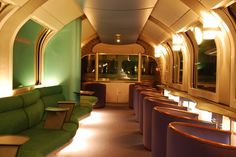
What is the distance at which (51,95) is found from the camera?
24.7 feet

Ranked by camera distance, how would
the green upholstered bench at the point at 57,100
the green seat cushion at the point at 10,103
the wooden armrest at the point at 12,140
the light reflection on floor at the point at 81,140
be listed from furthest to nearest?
the green upholstered bench at the point at 57,100
the light reflection on floor at the point at 81,140
the green seat cushion at the point at 10,103
the wooden armrest at the point at 12,140

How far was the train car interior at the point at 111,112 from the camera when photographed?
3920mm

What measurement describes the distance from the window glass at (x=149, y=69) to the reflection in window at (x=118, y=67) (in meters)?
0.32

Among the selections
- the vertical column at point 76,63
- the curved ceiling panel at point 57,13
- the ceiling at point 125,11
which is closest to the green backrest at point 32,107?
the ceiling at point 125,11

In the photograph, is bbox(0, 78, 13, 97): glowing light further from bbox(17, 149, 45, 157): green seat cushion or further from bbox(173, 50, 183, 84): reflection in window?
bbox(173, 50, 183, 84): reflection in window

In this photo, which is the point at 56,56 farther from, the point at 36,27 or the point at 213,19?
the point at 213,19

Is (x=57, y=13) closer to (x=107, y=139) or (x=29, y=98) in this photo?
(x=29, y=98)

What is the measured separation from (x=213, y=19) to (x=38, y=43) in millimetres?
4548

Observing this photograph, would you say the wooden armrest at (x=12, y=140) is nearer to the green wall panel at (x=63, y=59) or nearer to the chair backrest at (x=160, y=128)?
the chair backrest at (x=160, y=128)

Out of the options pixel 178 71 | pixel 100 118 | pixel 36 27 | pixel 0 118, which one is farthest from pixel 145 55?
pixel 0 118

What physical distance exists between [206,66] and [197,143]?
4.68m

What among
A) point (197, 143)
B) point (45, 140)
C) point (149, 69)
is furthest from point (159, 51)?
point (197, 143)

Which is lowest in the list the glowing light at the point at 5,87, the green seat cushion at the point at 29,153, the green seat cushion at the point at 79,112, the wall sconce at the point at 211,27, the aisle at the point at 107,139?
the aisle at the point at 107,139

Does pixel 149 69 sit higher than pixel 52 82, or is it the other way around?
pixel 149 69
